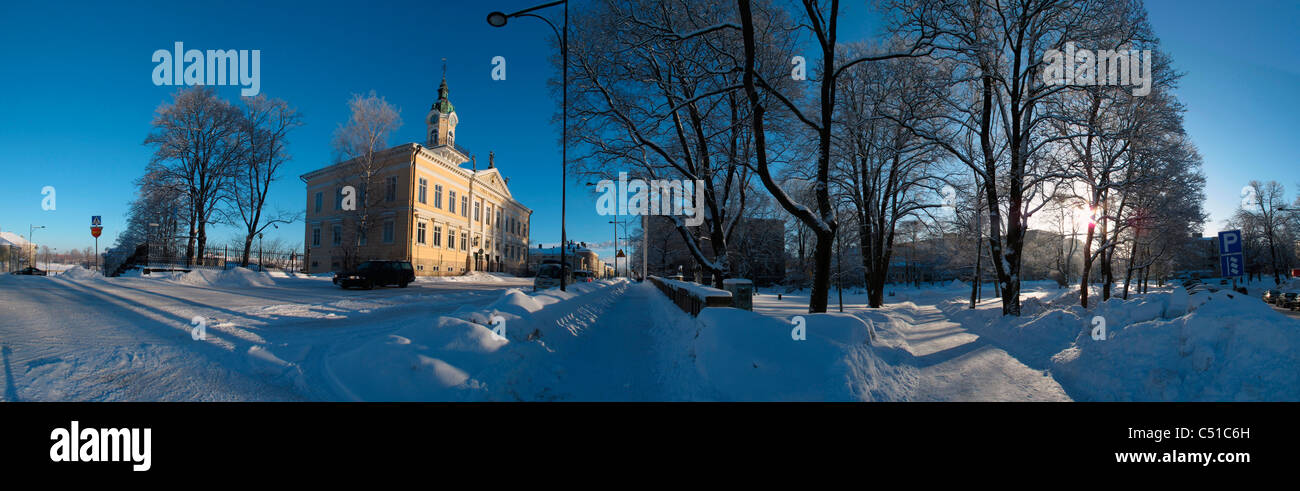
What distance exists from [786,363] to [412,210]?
3910cm

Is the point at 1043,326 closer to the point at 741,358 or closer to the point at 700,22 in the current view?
the point at 741,358

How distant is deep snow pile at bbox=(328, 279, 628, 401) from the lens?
4.20 metres

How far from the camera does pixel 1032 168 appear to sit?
13016mm

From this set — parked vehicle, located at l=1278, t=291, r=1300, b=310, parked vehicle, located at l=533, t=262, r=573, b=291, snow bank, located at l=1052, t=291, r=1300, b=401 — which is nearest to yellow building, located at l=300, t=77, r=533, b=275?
parked vehicle, located at l=533, t=262, r=573, b=291

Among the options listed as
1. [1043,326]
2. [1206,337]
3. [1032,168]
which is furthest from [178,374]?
[1032,168]

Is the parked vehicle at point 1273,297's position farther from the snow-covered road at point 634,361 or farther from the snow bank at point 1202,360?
the snow bank at point 1202,360

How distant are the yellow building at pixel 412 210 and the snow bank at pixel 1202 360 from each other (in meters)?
37.0

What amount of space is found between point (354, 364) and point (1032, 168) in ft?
56.0

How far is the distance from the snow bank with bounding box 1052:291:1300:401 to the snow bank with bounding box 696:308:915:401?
7.48 ft

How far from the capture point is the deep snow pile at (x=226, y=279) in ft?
64.4

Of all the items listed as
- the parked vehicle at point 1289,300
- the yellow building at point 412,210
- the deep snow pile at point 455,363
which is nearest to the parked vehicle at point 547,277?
the deep snow pile at point 455,363

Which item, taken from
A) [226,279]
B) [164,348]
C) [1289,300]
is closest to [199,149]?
[226,279]

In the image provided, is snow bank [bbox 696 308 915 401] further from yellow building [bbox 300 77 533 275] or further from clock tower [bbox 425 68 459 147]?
clock tower [bbox 425 68 459 147]

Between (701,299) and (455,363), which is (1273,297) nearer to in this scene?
(701,299)
